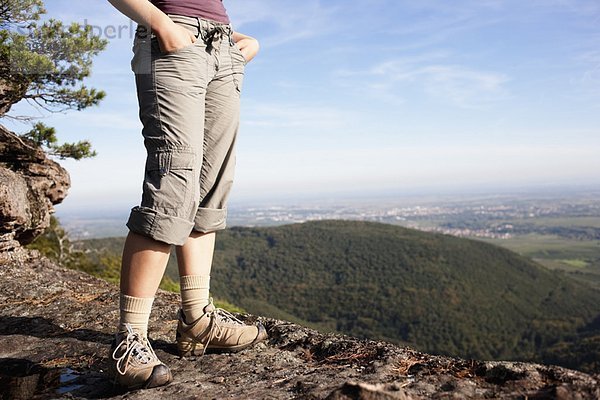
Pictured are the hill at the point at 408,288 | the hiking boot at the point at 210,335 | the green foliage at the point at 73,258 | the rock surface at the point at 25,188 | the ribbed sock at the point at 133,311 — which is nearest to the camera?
the ribbed sock at the point at 133,311

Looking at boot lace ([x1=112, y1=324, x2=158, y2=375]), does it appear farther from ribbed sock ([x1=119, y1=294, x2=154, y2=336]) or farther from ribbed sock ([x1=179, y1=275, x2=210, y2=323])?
ribbed sock ([x1=179, y1=275, x2=210, y2=323])

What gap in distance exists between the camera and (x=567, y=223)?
144375 mm

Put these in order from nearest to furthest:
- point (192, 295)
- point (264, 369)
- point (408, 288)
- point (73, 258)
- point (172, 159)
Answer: point (172, 159)
point (264, 369)
point (192, 295)
point (73, 258)
point (408, 288)

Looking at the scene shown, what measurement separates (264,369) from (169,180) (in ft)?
2.97

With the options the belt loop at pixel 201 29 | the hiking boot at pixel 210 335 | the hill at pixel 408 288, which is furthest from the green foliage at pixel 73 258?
the hill at pixel 408 288

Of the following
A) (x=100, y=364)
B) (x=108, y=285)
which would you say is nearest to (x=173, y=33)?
(x=100, y=364)

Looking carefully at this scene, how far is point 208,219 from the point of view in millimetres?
2178

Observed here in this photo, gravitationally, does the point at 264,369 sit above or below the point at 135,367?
below

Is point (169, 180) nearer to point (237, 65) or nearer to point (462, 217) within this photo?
point (237, 65)

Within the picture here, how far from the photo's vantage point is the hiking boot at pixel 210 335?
81.6 inches

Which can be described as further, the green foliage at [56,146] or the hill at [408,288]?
the hill at [408,288]

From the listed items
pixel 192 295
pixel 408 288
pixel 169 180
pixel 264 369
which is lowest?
pixel 408 288

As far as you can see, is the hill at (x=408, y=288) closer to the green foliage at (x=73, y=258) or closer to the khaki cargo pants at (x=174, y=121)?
the green foliage at (x=73, y=258)

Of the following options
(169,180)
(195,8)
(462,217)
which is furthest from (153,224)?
(462,217)
